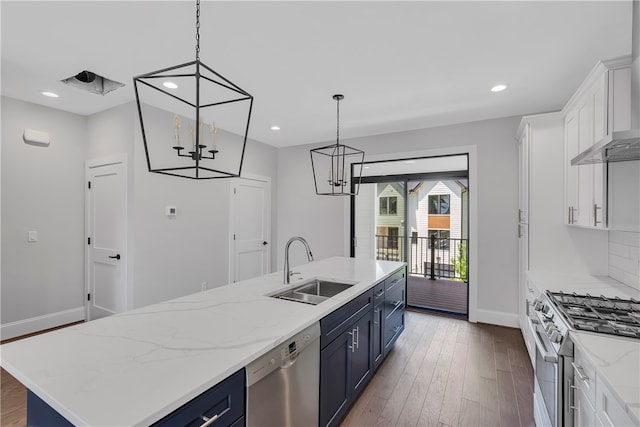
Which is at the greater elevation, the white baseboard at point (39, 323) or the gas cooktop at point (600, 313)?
the gas cooktop at point (600, 313)

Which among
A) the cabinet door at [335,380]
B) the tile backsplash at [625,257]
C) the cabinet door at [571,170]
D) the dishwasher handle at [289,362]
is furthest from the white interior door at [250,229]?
the tile backsplash at [625,257]

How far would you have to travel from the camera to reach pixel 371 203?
494cm

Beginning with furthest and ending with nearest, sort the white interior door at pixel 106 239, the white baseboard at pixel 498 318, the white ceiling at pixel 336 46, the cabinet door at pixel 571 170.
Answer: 1. the white baseboard at pixel 498 318
2. the white interior door at pixel 106 239
3. the cabinet door at pixel 571 170
4. the white ceiling at pixel 336 46

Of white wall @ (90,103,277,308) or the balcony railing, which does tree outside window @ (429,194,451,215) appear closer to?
the balcony railing

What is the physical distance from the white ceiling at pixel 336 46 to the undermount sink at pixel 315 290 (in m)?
1.86

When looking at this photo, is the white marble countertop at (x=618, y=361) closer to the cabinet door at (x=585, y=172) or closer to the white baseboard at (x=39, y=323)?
the cabinet door at (x=585, y=172)

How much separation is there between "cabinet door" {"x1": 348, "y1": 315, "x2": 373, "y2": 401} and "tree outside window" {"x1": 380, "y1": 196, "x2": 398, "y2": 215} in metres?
2.64

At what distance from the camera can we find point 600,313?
1.63m

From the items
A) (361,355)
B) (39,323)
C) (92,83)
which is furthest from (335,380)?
(39,323)

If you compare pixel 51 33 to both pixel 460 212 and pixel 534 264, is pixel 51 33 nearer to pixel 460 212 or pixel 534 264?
pixel 534 264

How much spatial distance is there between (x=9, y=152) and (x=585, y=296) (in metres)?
5.41

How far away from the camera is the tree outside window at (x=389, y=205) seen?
4.75m

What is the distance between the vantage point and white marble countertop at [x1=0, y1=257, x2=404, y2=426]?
882 millimetres

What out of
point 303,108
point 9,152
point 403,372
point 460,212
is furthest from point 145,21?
point 460,212
